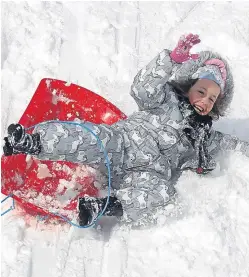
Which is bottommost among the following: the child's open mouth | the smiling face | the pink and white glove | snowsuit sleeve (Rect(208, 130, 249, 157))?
snowsuit sleeve (Rect(208, 130, 249, 157))

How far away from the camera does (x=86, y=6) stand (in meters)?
3.03

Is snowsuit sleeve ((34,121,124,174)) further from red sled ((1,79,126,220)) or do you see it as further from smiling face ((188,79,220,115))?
smiling face ((188,79,220,115))

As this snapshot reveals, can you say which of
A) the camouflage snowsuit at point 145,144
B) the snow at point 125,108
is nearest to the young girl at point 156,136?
the camouflage snowsuit at point 145,144

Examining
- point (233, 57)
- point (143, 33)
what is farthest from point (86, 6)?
point (233, 57)

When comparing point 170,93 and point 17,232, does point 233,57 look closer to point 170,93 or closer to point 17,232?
point 170,93

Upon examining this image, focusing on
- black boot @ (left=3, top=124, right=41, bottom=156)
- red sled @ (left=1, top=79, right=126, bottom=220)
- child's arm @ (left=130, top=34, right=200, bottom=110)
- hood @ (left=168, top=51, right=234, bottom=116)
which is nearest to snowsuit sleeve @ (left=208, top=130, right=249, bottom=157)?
hood @ (left=168, top=51, right=234, bottom=116)

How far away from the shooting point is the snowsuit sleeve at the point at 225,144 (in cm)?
236

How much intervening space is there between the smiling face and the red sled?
0.43 metres

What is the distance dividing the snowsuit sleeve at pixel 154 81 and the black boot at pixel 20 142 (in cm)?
51

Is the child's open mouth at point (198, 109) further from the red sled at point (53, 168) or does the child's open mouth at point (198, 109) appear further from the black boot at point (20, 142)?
the black boot at point (20, 142)

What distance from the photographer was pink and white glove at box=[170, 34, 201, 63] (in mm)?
1979

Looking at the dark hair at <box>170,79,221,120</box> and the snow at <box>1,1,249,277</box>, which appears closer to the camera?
the snow at <box>1,1,249,277</box>

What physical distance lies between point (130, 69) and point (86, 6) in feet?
→ 1.78

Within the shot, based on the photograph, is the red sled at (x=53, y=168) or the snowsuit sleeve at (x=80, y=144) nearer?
the snowsuit sleeve at (x=80, y=144)
